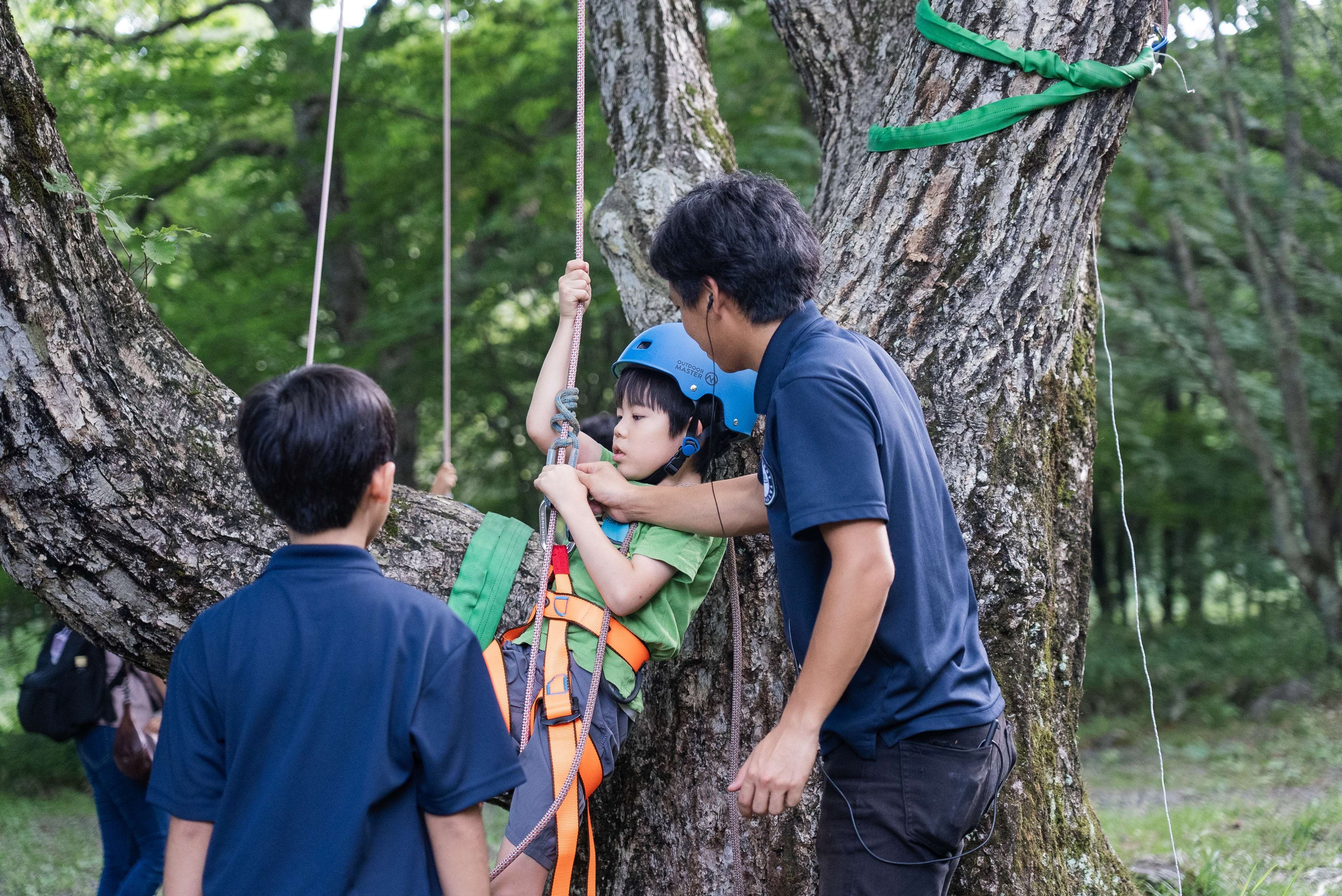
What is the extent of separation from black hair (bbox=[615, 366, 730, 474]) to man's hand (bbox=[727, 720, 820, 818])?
0.91m

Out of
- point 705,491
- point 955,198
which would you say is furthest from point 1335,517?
point 705,491

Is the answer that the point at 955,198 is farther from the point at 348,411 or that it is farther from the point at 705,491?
the point at 348,411

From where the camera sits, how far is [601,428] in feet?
10.6

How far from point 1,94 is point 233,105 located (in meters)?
6.07

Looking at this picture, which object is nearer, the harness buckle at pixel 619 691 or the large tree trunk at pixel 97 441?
the large tree trunk at pixel 97 441

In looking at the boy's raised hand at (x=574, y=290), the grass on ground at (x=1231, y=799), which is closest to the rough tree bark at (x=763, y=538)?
the boy's raised hand at (x=574, y=290)

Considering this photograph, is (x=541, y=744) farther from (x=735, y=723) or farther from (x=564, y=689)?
(x=735, y=723)

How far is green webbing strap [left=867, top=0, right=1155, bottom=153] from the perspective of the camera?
2.62 metres

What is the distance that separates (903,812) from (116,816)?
350cm

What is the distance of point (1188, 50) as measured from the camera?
866 centimetres

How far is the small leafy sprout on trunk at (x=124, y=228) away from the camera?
2.24 meters

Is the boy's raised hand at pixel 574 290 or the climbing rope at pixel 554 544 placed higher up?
the boy's raised hand at pixel 574 290

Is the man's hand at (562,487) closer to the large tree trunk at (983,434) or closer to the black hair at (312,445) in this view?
the large tree trunk at (983,434)

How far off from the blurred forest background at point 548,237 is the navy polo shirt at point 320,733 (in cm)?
560
